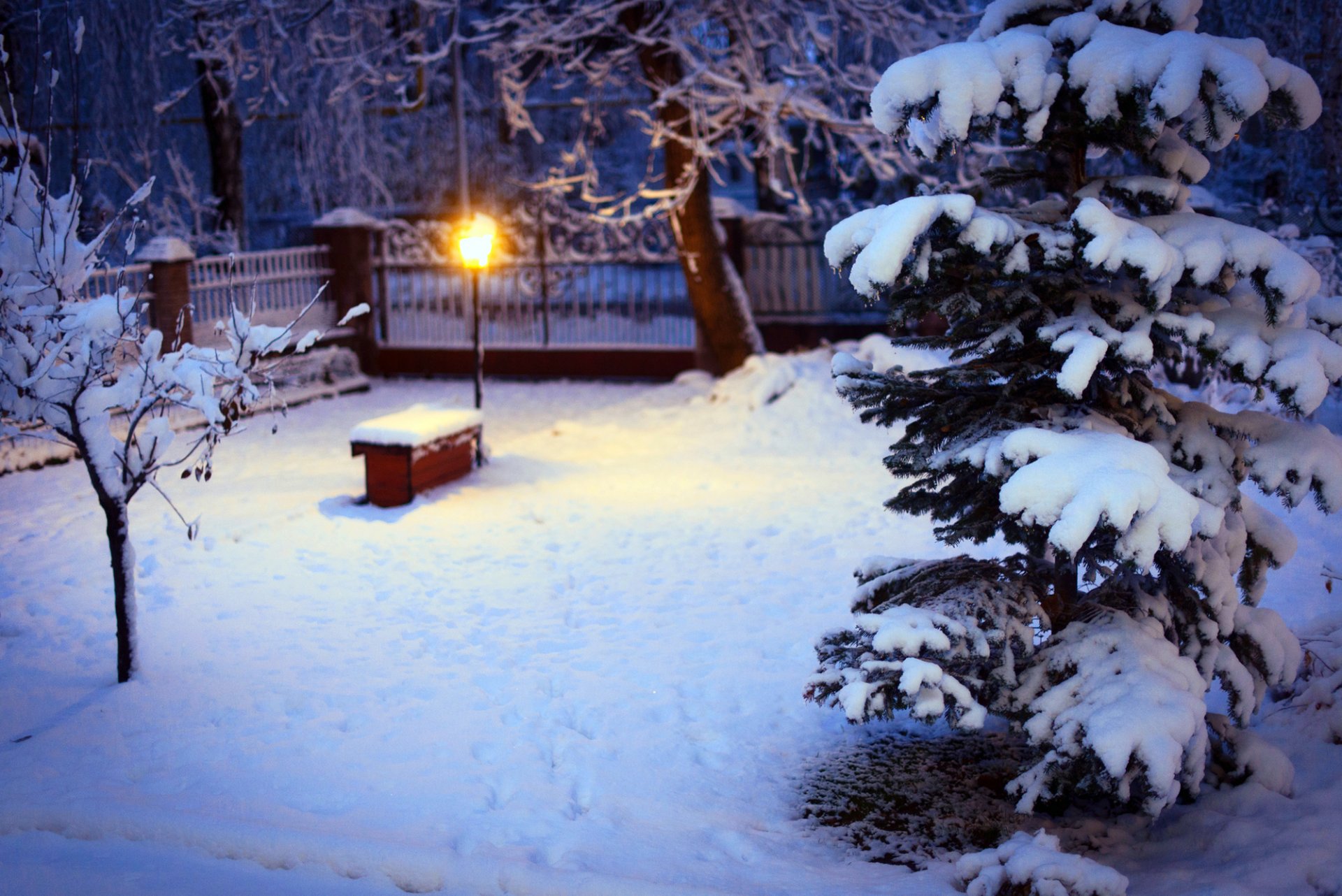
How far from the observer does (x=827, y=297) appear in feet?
46.8

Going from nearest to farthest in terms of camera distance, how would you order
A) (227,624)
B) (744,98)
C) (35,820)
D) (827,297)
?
1. (35,820)
2. (227,624)
3. (744,98)
4. (827,297)

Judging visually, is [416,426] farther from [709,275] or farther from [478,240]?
[709,275]

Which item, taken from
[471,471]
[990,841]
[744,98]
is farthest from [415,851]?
[744,98]

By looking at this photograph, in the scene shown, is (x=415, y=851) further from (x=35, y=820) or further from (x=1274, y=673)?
(x=1274, y=673)

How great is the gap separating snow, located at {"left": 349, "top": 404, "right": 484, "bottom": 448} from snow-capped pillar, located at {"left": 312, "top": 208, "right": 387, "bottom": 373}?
5.86 metres

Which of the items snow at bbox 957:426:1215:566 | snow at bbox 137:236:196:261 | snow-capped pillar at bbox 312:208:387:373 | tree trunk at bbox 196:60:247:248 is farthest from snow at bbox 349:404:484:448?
tree trunk at bbox 196:60:247:248

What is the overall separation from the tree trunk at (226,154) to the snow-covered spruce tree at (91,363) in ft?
38.6

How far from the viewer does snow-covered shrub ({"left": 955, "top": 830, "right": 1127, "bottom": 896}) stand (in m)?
3.48

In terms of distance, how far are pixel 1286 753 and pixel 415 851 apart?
3605 mm

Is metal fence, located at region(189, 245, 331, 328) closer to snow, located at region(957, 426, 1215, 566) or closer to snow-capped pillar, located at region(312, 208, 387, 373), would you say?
snow-capped pillar, located at region(312, 208, 387, 373)

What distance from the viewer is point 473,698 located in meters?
5.31

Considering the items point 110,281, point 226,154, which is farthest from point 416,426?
point 226,154

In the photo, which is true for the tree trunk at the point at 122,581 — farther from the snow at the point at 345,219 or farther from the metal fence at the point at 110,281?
the snow at the point at 345,219

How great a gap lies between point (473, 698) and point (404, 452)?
11.6ft
